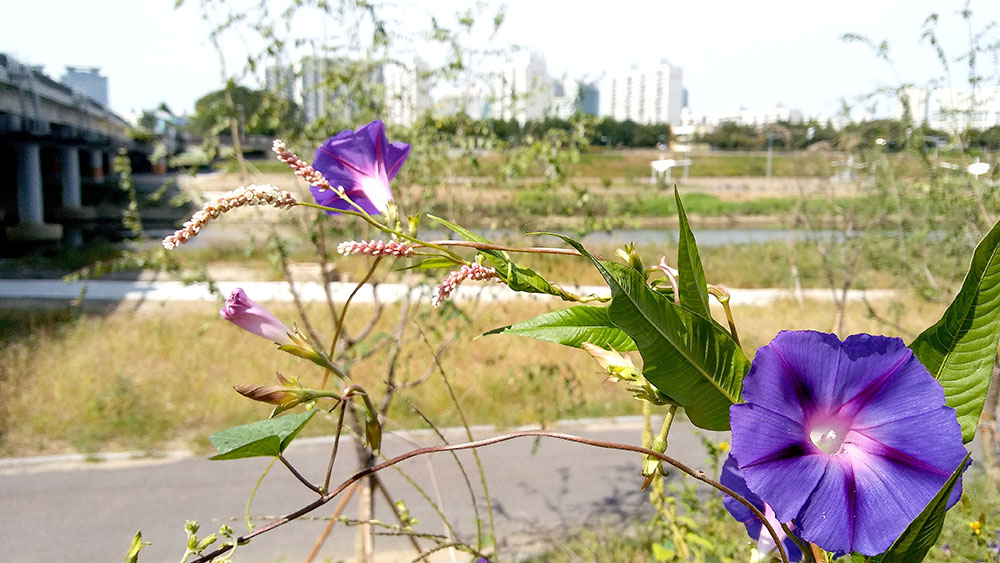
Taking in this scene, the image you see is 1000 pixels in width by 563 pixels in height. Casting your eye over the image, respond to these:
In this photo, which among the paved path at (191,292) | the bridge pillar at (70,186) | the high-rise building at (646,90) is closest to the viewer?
the paved path at (191,292)

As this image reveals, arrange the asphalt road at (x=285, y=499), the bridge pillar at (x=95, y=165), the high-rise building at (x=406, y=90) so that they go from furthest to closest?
the bridge pillar at (x=95, y=165)
the asphalt road at (x=285, y=499)
the high-rise building at (x=406, y=90)

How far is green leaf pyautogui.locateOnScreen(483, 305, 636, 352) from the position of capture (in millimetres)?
622

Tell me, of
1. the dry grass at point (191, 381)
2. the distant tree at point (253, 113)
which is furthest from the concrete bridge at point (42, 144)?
the distant tree at point (253, 113)

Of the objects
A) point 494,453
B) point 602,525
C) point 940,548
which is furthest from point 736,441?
point 494,453

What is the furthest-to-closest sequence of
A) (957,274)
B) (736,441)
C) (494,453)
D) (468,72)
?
(494,453)
(468,72)
(957,274)
(736,441)

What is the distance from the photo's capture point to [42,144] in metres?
16.1

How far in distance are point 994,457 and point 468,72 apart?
10.2ft

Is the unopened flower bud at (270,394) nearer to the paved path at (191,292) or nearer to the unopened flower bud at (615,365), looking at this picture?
the unopened flower bud at (615,365)

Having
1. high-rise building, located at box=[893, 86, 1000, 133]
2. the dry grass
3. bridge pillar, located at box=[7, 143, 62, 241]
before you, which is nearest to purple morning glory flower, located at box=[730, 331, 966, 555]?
high-rise building, located at box=[893, 86, 1000, 133]

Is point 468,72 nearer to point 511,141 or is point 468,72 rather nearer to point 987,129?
point 511,141

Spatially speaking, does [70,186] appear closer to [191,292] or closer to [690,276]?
[191,292]

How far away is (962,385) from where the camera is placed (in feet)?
1.78

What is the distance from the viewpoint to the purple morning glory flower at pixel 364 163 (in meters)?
0.84

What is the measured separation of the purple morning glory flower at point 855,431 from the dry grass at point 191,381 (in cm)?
431
